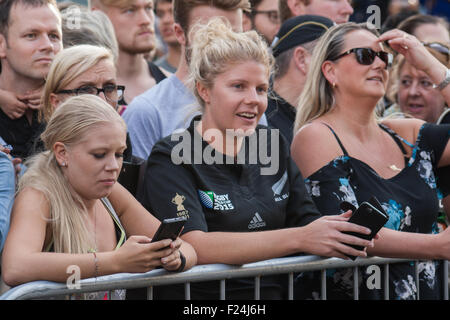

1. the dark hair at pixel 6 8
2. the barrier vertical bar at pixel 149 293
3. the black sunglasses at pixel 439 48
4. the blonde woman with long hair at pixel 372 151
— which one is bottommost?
the barrier vertical bar at pixel 149 293

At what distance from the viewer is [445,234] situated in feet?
11.8

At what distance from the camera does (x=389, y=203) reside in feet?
12.3

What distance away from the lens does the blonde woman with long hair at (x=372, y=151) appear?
145 inches

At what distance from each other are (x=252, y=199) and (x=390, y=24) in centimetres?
400

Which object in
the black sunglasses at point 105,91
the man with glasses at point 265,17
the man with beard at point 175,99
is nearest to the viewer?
the black sunglasses at point 105,91

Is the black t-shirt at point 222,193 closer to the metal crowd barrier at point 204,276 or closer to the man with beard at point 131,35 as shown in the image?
the metal crowd barrier at point 204,276

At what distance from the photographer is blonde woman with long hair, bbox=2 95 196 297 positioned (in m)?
2.89

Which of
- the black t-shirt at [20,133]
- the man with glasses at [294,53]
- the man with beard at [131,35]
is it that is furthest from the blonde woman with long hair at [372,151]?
the man with beard at [131,35]

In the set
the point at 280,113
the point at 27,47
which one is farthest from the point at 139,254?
the point at 280,113

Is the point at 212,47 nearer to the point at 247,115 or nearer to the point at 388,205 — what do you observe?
the point at 247,115

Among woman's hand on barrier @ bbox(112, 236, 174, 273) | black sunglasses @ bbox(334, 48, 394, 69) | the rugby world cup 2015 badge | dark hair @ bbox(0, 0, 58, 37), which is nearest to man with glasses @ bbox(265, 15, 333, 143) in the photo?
black sunglasses @ bbox(334, 48, 394, 69)

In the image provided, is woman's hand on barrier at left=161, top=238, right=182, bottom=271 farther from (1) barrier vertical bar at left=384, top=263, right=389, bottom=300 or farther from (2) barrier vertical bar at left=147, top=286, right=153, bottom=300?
(1) barrier vertical bar at left=384, top=263, right=389, bottom=300

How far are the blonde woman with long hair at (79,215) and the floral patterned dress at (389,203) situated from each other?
0.87m
